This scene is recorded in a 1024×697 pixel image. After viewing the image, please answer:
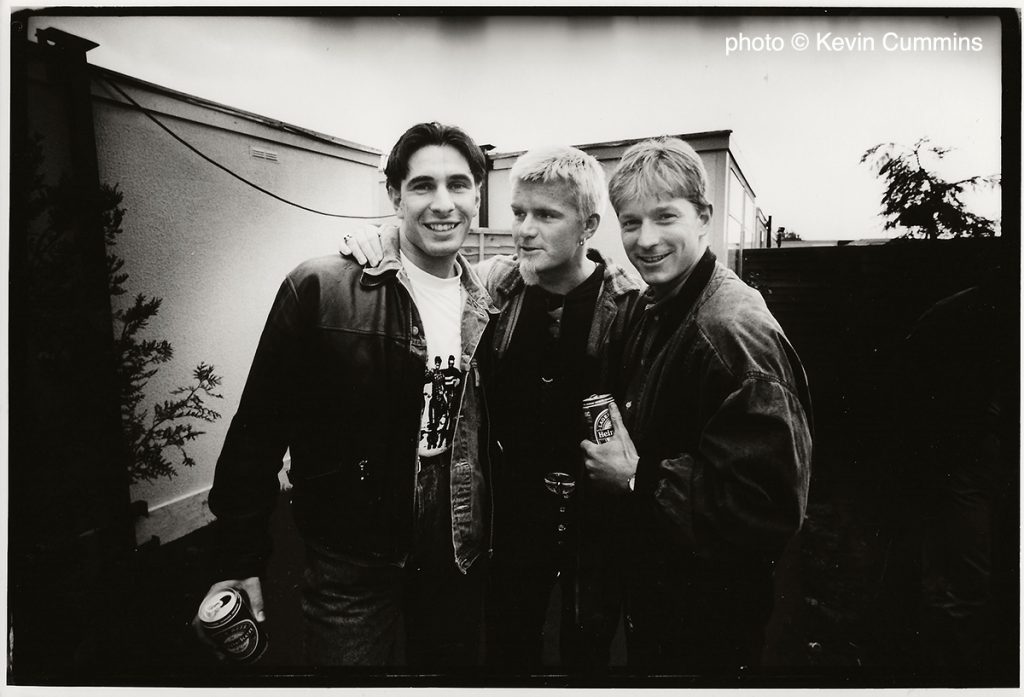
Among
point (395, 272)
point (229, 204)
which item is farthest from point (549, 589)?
point (229, 204)

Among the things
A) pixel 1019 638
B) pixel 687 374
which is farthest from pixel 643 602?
pixel 1019 638

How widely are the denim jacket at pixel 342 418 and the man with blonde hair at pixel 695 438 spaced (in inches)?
23.1

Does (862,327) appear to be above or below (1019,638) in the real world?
above

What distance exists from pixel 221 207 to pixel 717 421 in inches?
75.4

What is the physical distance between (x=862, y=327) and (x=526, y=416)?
127 centimetres

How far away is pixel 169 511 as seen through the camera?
7.28 ft

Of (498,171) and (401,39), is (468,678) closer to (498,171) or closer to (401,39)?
(498,171)

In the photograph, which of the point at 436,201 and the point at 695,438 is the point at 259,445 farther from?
the point at 695,438

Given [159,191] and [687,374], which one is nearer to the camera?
[687,374]

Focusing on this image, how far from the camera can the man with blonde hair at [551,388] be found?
6.87 feet

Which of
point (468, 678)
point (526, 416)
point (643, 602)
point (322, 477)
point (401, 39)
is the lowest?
point (468, 678)

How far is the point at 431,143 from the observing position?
2.11 m

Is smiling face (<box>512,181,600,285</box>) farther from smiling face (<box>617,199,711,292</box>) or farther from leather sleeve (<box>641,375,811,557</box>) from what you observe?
leather sleeve (<box>641,375,811,557</box>)

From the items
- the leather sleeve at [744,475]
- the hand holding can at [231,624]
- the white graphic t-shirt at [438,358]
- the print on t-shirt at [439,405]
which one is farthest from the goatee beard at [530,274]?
the hand holding can at [231,624]
